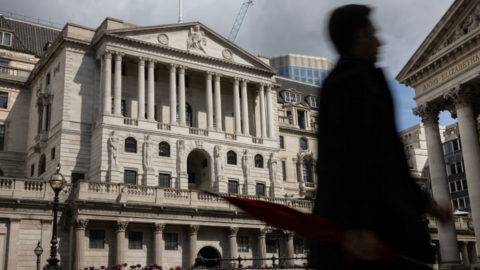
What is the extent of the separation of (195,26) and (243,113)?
10.6m

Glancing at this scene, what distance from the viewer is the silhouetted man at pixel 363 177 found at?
3.43 m

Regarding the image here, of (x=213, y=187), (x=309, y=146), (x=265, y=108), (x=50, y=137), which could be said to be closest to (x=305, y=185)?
(x=309, y=146)

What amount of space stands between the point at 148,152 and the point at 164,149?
6.94 feet

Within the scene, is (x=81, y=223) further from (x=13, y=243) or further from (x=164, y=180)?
(x=164, y=180)

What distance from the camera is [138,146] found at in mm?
48438

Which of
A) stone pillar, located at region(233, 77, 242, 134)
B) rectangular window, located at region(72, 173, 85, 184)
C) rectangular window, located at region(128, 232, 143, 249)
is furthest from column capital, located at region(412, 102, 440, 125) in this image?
rectangular window, located at region(72, 173, 85, 184)

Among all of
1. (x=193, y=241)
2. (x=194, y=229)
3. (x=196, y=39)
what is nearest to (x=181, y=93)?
(x=196, y=39)

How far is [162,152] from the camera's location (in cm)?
4994

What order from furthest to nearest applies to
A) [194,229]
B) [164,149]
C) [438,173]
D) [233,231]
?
[164,149]
[233,231]
[194,229]
[438,173]

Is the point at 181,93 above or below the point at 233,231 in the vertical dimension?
above

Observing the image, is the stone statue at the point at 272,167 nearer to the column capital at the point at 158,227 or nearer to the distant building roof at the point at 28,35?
the column capital at the point at 158,227

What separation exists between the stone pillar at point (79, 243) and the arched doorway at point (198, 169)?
15.7 meters

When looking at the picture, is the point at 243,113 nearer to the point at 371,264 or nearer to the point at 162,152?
the point at 162,152

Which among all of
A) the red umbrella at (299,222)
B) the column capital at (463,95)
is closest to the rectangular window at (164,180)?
the column capital at (463,95)
